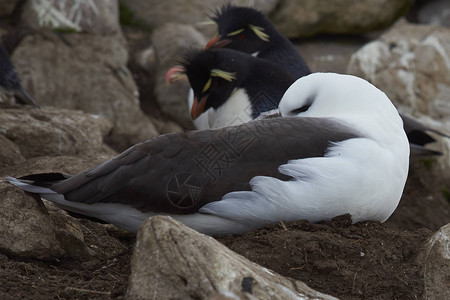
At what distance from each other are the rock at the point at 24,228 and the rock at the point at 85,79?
5019mm

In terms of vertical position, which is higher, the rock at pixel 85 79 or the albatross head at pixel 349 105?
the albatross head at pixel 349 105

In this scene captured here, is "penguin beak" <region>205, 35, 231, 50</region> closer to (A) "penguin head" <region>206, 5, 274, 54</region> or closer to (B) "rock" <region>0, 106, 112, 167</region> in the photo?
(A) "penguin head" <region>206, 5, 274, 54</region>

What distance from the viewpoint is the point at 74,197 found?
444 centimetres

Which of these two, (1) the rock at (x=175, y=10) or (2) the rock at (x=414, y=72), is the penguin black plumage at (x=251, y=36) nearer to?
(2) the rock at (x=414, y=72)

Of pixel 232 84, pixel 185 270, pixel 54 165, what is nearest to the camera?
pixel 185 270

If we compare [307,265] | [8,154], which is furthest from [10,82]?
[307,265]

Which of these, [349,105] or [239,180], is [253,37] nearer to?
[349,105]

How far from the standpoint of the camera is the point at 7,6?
10.2 metres

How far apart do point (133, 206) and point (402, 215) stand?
5.00m

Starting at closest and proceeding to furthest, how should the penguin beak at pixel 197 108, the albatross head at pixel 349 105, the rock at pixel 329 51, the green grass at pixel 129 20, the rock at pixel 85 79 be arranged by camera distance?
the albatross head at pixel 349 105 → the penguin beak at pixel 197 108 → the rock at pixel 85 79 → the green grass at pixel 129 20 → the rock at pixel 329 51

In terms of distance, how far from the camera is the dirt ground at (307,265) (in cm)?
400

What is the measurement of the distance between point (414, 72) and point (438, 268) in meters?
6.88

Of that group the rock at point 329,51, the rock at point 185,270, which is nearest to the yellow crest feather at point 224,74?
the rock at point 185,270

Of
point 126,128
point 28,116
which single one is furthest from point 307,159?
point 126,128
